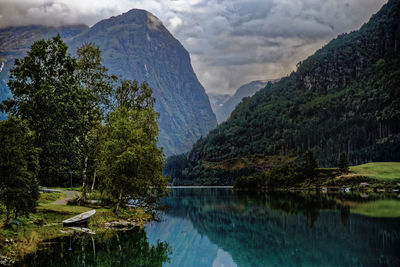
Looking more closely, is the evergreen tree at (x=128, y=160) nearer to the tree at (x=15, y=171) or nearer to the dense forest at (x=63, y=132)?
the dense forest at (x=63, y=132)

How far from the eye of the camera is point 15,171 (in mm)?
31266

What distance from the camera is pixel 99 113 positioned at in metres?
59.8

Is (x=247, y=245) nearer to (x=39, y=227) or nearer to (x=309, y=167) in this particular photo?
(x=39, y=227)

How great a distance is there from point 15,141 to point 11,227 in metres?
7.69

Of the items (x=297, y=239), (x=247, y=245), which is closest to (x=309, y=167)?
(x=297, y=239)

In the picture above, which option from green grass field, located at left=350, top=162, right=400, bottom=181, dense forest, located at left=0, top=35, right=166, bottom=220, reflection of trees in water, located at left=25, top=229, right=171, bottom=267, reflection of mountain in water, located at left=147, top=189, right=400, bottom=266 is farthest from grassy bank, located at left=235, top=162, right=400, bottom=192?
reflection of trees in water, located at left=25, top=229, right=171, bottom=267

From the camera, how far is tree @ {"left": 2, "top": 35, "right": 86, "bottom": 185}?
41.9m

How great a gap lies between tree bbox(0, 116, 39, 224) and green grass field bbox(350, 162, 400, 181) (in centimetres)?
14598

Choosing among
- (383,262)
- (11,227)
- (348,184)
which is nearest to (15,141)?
(11,227)

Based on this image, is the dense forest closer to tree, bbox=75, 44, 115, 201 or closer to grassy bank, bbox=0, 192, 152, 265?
tree, bbox=75, 44, 115, 201

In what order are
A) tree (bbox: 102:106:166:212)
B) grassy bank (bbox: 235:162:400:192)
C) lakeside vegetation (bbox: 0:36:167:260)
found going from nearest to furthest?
lakeside vegetation (bbox: 0:36:167:260) → tree (bbox: 102:106:166:212) → grassy bank (bbox: 235:162:400:192)

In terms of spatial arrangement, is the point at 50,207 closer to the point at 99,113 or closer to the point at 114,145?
the point at 114,145

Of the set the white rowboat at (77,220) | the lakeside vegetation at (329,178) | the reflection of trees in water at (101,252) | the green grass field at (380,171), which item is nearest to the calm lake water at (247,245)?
the reflection of trees in water at (101,252)

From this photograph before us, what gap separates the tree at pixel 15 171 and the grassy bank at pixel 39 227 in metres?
2.03
